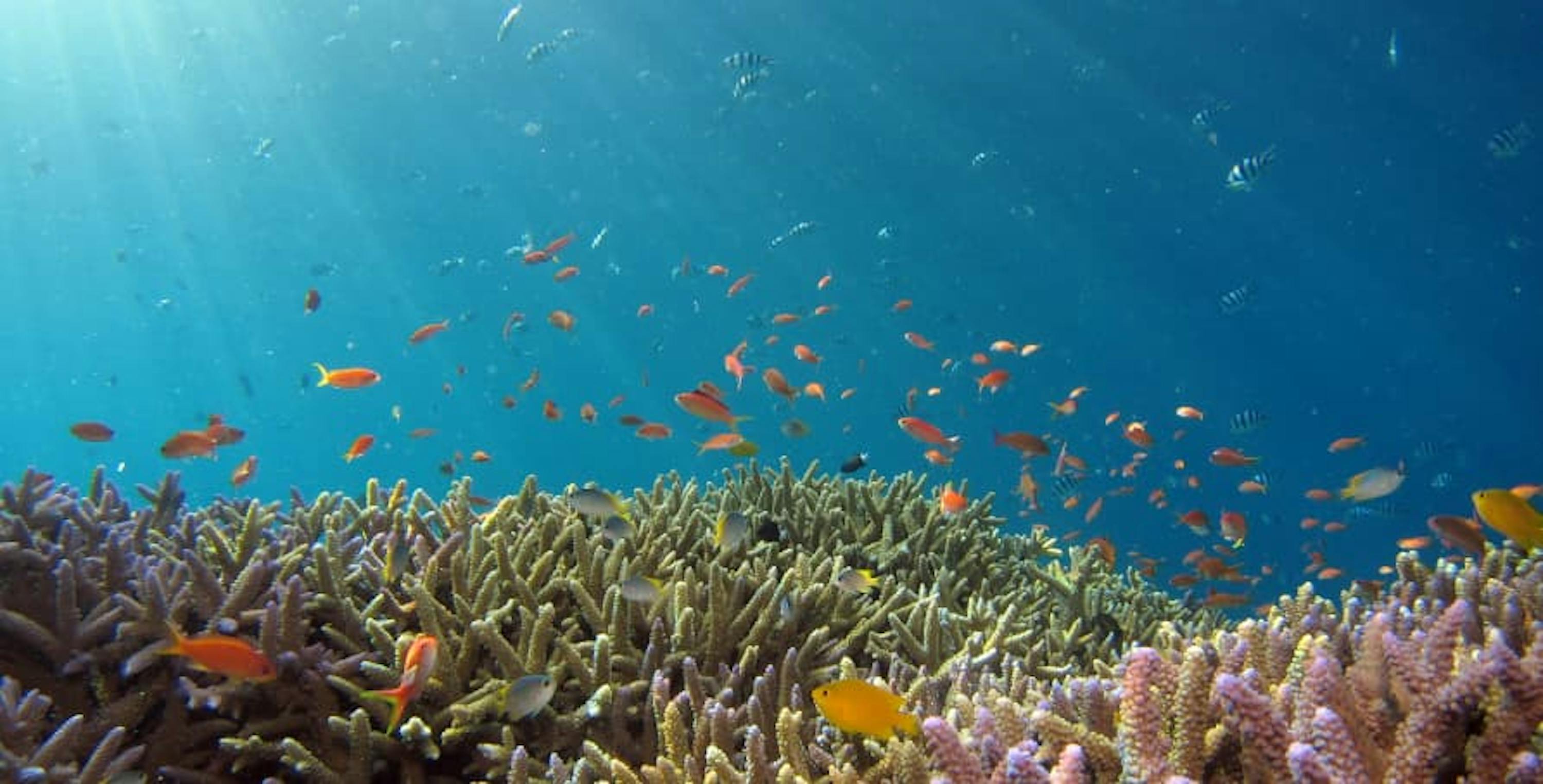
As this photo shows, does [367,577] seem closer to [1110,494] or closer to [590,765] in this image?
[590,765]

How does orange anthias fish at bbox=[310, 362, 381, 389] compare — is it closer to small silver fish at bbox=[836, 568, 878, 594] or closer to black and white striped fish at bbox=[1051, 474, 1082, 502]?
small silver fish at bbox=[836, 568, 878, 594]

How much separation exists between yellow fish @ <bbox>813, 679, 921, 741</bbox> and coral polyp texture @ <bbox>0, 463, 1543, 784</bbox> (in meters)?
0.10

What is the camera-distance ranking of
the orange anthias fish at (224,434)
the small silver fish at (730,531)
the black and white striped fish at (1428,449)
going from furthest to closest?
the black and white striped fish at (1428,449), the orange anthias fish at (224,434), the small silver fish at (730,531)

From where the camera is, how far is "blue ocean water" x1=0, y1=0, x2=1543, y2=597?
1307 inches

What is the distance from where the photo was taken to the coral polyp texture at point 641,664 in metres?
2.04

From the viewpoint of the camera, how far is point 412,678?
3.04 meters

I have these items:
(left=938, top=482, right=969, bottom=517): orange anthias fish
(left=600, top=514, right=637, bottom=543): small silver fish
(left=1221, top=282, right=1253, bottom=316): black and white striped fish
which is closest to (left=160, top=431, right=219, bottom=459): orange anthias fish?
(left=600, top=514, right=637, bottom=543): small silver fish

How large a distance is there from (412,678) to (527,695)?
0.42 metres

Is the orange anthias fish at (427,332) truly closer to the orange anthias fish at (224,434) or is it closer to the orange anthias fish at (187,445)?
the orange anthias fish at (224,434)

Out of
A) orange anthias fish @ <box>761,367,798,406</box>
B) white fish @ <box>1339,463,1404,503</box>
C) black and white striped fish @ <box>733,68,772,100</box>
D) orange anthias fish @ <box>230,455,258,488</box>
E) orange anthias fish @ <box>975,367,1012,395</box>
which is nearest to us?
white fish @ <box>1339,463,1404,503</box>

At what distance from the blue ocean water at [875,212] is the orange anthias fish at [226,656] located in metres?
15.8

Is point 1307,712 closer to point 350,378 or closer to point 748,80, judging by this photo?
point 350,378

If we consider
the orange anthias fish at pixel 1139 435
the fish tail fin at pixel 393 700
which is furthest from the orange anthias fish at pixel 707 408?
the orange anthias fish at pixel 1139 435

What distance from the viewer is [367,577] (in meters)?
3.94
